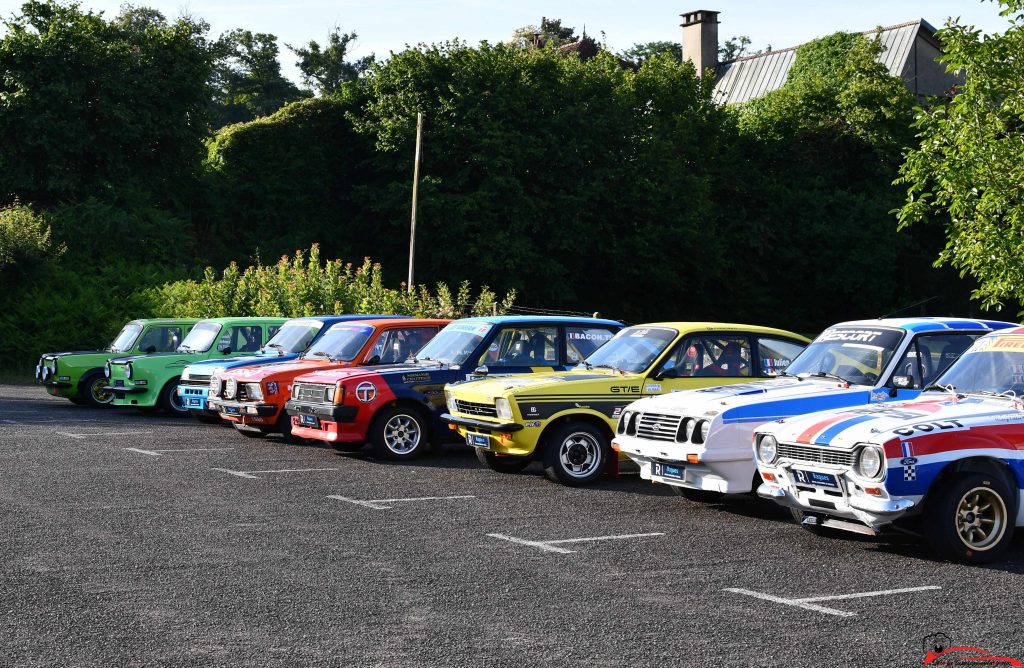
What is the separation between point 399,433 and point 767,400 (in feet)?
18.6

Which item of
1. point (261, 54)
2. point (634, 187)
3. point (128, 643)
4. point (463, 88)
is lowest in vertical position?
point (128, 643)

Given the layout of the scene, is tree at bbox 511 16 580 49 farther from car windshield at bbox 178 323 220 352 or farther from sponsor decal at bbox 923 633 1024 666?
sponsor decal at bbox 923 633 1024 666

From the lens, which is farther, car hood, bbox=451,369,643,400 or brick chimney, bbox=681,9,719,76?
brick chimney, bbox=681,9,719,76

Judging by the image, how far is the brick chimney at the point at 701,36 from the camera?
70250mm


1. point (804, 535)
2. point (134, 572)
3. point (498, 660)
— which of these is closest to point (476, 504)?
point (804, 535)

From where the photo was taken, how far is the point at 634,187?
168 feet

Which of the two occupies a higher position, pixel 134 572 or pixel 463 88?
pixel 463 88

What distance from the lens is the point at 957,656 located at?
6375mm

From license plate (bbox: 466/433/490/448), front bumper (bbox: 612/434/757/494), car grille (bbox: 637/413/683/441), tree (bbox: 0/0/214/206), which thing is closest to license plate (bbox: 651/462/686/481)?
front bumper (bbox: 612/434/757/494)

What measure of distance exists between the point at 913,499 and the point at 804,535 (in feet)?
4.66

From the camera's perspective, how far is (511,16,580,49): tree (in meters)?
68.8

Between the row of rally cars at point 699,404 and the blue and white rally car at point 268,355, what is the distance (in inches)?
1.5

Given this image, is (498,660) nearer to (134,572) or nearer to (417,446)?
(134,572)

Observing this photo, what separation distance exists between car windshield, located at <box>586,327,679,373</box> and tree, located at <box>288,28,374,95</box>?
69.5m
